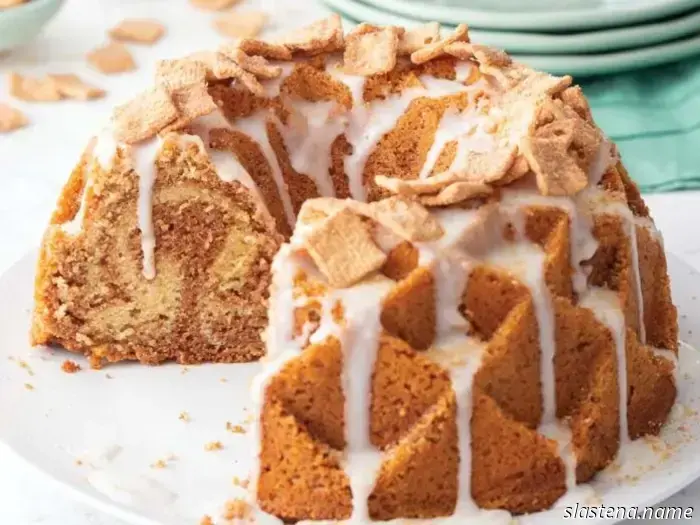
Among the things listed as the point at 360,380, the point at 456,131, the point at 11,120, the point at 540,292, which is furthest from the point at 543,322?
the point at 11,120

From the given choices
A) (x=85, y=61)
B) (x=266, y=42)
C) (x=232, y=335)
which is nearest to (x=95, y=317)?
(x=232, y=335)

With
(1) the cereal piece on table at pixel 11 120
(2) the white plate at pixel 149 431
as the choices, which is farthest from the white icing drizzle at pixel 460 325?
(1) the cereal piece on table at pixel 11 120

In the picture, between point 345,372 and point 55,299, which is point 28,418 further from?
point 345,372

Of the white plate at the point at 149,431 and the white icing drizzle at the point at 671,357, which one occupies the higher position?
the white icing drizzle at the point at 671,357

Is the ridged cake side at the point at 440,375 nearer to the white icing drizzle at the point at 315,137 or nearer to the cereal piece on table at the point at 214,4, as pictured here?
the white icing drizzle at the point at 315,137

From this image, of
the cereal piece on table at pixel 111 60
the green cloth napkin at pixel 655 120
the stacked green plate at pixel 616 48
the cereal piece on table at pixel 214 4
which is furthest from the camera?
the cereal piece on table at pixel 214 4
